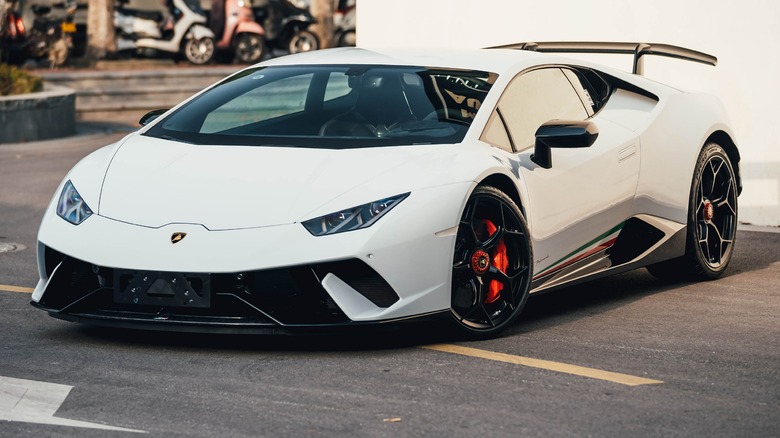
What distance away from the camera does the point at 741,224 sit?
10570mm

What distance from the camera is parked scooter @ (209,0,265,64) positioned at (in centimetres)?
2569

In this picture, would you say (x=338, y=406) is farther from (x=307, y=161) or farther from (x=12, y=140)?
(x=12, y=140)

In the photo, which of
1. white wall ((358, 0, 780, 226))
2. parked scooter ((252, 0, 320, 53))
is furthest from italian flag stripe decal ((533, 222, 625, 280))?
parked scooter ((252, 0, 320, 53))

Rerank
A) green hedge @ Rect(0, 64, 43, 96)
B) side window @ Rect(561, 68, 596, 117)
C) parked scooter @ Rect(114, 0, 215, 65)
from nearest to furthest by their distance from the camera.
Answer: side window @ Rect(561, 68, 596, 117), green hedge @ Rect(0, 64, 43, 96), parked scooter @ Rect(114, 0, 215, 65)

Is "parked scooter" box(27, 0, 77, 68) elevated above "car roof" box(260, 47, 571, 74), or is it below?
below

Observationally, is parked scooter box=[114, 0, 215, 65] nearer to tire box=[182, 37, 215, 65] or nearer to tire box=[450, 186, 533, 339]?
tire box=[182, 37, 215, 65]

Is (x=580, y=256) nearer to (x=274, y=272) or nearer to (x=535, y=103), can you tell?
(x=535, y=103)

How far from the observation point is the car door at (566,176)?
6727mm

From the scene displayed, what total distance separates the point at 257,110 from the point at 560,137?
6.18 feet

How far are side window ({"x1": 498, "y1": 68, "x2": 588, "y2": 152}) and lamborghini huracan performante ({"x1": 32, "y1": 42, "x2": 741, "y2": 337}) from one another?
0.04 ft

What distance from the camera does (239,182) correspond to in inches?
241

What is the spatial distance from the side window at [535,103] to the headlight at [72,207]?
1.91m

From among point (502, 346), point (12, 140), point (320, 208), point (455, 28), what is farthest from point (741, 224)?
point (12, 140)

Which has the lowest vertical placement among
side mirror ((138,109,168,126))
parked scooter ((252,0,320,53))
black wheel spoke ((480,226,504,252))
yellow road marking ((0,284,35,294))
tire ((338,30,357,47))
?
tire ((338,30,357,47))
